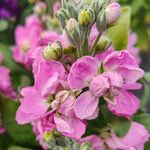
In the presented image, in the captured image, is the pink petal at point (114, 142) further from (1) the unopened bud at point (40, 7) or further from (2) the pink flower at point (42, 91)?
(1) the unopened bud at point (40, 7)

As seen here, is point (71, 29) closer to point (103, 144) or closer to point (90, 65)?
point (90, 65)

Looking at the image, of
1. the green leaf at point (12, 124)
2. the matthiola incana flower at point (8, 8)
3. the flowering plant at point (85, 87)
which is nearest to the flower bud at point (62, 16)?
the flowering plant at point (85, 87)

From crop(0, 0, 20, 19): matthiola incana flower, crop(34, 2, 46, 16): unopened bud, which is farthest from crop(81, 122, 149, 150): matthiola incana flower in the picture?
crop(0, 0, 20, 19): matthiola incana flower

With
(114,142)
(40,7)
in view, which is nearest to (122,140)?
(114,142)

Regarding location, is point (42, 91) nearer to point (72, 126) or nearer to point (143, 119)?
point (72, 126)

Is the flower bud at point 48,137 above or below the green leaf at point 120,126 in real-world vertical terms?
above

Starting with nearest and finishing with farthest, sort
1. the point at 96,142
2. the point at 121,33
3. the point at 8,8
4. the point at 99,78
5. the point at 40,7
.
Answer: the point at 99,78 < the point at 96,142 < the point at 121,33 < the point at 40,7 < the point at 8,8

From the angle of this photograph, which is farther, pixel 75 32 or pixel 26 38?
pixel 26 38

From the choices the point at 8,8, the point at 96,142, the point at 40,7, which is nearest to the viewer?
the point at 96,142

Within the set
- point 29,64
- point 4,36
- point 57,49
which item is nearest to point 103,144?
point 57,49
